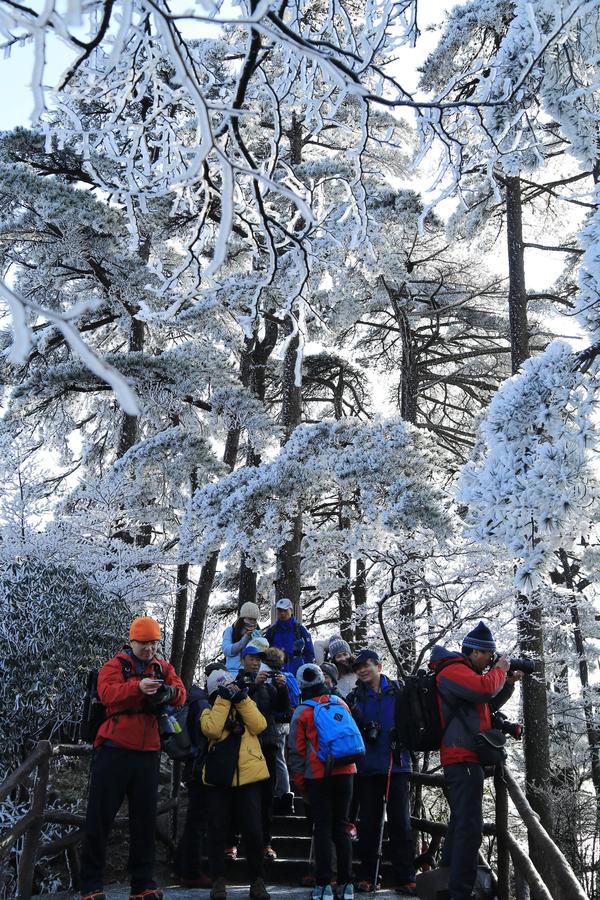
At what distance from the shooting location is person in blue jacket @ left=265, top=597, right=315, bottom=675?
7898 mm

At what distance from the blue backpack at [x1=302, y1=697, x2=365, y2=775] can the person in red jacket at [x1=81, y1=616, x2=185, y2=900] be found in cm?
97

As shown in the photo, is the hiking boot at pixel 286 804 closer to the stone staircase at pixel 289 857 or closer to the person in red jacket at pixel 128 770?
the stone staircase at pixel 289 857

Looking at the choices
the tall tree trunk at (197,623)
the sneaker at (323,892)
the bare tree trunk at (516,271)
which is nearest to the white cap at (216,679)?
the sneaker at (323,892)

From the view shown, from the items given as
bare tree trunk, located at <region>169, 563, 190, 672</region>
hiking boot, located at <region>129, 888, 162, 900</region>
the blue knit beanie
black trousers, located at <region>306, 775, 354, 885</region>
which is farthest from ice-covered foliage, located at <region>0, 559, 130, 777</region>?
bare tree trunk, located at <region>169, 563, 190, 672</region>

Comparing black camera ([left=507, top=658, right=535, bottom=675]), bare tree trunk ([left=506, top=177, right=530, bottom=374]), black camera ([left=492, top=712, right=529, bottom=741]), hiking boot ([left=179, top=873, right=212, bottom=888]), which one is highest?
bare tree trunk ([left=506, top=177, right=530, bottom=374])

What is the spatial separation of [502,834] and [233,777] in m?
1.71

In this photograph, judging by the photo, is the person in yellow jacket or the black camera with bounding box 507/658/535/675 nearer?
the black camera with bounding box 507/658/535/675

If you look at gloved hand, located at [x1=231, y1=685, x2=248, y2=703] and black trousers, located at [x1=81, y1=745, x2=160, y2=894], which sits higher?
gloved hand, located at [x1=231, y1=685, x2=248, y2=703]

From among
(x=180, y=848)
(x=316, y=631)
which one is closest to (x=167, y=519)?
(x=316, y=631)

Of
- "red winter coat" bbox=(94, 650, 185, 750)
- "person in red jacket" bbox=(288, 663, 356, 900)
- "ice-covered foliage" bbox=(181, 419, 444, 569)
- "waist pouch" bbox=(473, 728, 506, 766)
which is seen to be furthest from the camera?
"ice-covered foliage" bbox=(181, 419, 444, 569)

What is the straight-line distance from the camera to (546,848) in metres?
4.48

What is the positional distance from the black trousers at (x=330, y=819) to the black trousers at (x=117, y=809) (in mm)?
1039

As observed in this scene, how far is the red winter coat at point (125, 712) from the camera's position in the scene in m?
4.69

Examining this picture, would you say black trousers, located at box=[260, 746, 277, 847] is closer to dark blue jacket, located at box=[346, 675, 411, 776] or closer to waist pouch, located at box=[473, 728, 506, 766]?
dark blue jacket, located at box=[346, 675, 411, 776]
